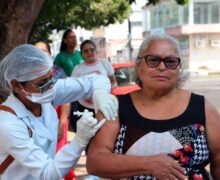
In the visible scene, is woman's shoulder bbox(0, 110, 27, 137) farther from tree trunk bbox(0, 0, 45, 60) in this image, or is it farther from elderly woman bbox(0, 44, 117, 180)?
tree trunk bbox(0, 0, 45, 60)

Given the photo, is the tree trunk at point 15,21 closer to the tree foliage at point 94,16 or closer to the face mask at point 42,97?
the face mask at point 42,97

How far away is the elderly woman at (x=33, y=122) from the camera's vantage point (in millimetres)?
2316

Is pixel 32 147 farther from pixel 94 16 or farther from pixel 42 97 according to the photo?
pixel 94 16

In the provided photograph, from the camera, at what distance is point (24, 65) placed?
254cm

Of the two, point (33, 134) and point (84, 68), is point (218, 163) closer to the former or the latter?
point (33, 134)

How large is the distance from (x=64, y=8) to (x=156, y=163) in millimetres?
7787

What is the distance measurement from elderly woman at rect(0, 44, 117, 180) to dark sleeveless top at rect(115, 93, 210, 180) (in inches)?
5.0

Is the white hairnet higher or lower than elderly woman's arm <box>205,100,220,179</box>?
higher

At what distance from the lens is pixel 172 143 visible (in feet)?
7.41

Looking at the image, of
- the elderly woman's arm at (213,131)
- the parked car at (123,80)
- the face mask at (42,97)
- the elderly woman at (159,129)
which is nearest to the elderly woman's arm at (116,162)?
the elderly woman at (159,129)

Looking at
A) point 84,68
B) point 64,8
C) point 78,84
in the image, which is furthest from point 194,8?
point 78,84

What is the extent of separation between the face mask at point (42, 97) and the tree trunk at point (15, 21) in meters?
1.65

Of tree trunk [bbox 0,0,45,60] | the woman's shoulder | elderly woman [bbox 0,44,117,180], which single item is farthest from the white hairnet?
tree trunk [bbox 0,0,45,60]

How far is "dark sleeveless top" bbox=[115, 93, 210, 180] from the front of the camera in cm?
226
